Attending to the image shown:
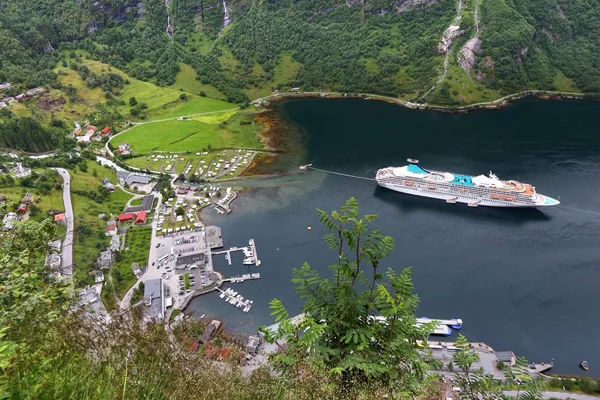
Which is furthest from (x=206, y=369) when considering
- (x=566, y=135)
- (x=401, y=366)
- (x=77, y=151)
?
(x=566, y=135)

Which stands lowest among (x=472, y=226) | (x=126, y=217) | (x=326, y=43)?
(x=472, y=226)

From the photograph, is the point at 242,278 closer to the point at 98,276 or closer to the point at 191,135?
the point at 98,276

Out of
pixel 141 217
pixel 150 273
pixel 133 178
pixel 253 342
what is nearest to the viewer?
pixel 253 342

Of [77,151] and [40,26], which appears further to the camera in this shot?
[40,26]

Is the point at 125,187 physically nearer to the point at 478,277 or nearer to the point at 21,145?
the point at 21,145

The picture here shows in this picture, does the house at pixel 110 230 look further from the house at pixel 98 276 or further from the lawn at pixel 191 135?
the lawn at pixel 191 135

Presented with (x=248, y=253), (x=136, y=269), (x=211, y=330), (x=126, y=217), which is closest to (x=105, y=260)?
(x=136, y=269)

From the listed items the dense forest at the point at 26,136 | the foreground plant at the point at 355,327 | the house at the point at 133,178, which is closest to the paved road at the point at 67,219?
the house at the point at 133,178
